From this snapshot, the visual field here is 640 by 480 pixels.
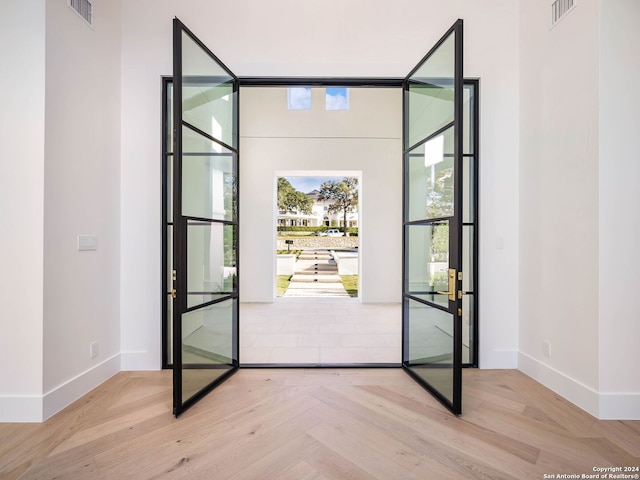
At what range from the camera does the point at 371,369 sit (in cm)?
306

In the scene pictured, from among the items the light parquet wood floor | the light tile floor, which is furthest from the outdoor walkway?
the light parquet wood floor

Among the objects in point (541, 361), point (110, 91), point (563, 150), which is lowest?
point (541, 361)

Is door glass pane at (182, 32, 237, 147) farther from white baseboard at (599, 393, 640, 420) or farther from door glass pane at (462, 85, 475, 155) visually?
white baseboard at (599, 393, 640, 420)

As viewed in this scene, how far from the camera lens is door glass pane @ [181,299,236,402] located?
2.38 meters

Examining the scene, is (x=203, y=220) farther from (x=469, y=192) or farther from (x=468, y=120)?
(x=468, y=120)

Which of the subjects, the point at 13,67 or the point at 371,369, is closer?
the point at 13,67

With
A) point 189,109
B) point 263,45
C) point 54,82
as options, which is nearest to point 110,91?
point 54,82

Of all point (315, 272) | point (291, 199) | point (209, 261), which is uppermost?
point (291, 199)

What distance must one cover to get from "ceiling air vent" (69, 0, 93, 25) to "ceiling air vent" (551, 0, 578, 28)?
12.6 ft

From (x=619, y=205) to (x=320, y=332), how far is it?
3.30 metres

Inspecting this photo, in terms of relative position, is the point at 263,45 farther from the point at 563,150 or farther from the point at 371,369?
the point at 371,369

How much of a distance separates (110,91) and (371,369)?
3.53m

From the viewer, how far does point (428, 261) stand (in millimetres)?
2709

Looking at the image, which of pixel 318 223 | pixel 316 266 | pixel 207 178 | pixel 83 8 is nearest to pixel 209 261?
pixel 207 178
